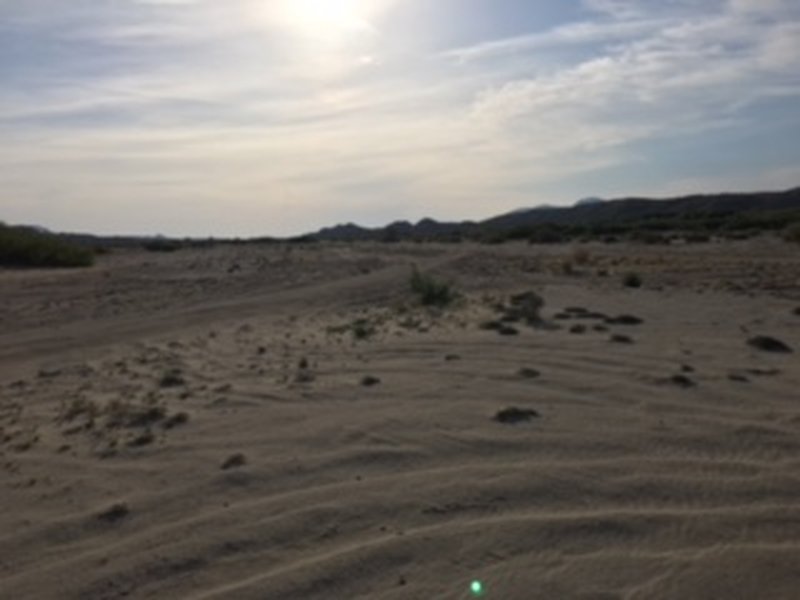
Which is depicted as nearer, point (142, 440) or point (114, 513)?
point (114, 513)

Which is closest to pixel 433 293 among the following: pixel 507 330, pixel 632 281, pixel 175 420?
pixel 507 330

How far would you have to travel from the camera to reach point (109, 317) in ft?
43.9

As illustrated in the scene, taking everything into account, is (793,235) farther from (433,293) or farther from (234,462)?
(234,462)

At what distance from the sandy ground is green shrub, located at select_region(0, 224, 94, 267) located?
50.1 ft

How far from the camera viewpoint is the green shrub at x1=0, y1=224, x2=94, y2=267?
971 inches

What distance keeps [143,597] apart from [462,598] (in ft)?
3.92

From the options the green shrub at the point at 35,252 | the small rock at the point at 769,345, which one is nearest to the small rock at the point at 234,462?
the small rock at the point at 769,345

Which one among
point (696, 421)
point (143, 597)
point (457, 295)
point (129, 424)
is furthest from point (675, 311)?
point (143, 597)

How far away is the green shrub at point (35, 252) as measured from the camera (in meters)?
24.7

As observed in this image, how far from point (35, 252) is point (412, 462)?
22.6 meters

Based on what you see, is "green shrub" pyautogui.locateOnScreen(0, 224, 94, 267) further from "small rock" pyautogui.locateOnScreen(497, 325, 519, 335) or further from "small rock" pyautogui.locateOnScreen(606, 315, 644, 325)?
"small rock" pyautogui.locateOnScreen(606, 315, 644, 325)

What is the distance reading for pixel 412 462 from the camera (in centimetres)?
491

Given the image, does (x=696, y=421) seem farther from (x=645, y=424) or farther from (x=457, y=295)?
(x=457, y=295)

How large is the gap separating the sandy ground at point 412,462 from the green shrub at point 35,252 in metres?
15.3
